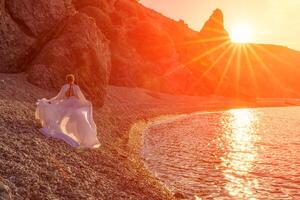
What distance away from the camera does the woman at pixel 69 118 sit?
18.2m

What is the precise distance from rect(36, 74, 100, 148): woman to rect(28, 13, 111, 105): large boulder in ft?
42.2

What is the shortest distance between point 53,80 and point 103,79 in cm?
587

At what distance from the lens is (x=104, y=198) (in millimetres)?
13273

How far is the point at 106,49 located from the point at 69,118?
21.7 m

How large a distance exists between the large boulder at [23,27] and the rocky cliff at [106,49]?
73 mm

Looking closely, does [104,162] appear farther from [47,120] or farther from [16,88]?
[16,88]

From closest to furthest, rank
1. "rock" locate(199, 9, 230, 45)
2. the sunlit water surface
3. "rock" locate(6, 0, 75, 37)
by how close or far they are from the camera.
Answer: the sunlit water surface
"rock" locate(6, 0, 75, 37)
"rock" locate(199, 9, 230, 45)

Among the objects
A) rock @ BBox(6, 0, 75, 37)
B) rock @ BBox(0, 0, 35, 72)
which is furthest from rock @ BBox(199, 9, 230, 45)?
rock @ BBox(0, 0, 35, 72)

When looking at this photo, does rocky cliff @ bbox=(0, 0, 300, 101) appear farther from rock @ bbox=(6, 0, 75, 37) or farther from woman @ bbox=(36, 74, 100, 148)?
woman @ bbox=(36, 74, 100, 148)

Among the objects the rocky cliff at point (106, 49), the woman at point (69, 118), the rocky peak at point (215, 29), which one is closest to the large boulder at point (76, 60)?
the rocky cliff at point (106, 49)

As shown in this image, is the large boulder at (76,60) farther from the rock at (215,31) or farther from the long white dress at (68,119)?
the rock at (215,31)

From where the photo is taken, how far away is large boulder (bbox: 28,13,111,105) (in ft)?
105

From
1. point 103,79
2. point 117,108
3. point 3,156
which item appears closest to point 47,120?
point 3,156

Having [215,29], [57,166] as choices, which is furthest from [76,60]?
[215,29]
